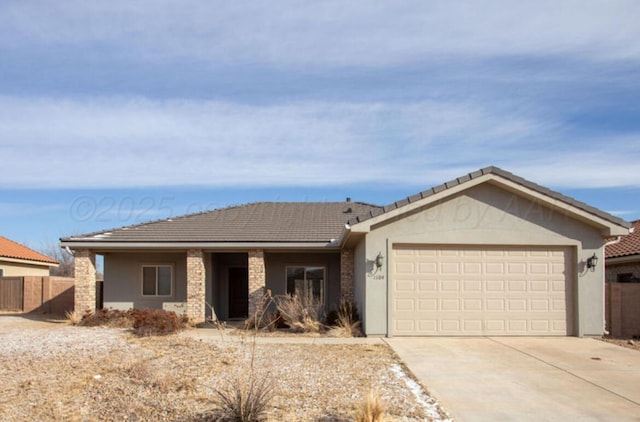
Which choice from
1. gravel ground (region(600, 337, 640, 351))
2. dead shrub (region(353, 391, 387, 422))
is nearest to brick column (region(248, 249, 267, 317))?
gravel ground (region(600, 337, 640, 351))

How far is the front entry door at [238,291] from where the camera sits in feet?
76.3

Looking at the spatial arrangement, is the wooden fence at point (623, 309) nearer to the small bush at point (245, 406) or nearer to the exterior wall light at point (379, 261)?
the exterior wall light at point (379, 261)

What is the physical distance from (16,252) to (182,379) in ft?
94.8

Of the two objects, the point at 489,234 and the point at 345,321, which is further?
the point at 345,321

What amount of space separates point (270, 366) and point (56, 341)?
6.65m

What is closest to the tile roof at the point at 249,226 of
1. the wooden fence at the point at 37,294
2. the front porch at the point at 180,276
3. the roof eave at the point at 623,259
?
the front porch at the point at 180,276

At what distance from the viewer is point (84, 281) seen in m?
20.2

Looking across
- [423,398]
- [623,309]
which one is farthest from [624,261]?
[423,398]

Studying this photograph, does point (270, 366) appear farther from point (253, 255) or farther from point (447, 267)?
point (253, 255)

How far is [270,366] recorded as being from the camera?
1116cm

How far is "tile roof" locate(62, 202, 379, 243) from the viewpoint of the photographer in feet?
65.4

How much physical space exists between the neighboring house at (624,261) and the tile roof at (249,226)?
9.23m

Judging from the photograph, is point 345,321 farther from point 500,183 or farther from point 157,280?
point 157,280

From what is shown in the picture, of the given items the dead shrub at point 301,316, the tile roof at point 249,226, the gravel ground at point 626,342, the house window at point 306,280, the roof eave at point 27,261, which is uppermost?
the tile roof at point 249,226
